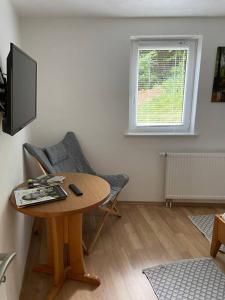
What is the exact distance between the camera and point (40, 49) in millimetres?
2725

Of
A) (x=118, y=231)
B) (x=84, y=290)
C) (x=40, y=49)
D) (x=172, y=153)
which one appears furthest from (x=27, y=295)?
(x=40, y=49)

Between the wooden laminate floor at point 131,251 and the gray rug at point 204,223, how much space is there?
0.19ft

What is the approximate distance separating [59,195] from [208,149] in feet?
6.90

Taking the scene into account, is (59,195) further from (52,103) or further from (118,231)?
(52,103)

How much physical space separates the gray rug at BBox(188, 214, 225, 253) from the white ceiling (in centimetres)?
223

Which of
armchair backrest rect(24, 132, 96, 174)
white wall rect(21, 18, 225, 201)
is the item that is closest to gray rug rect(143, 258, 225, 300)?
white wall rect(21, 18, 225, 201)

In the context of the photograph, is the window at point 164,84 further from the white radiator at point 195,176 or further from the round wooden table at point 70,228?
the round wooden table at point 70,228

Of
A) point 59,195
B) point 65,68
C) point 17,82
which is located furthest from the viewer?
point 65,68

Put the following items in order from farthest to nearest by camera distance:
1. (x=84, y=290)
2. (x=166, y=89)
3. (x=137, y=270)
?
(x=166, y=89) < (x=137, y=270) < (x=84, y=290)

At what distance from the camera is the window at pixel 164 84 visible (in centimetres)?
287

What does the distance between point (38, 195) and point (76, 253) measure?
22.3 inches

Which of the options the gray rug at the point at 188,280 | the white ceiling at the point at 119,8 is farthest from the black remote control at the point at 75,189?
the white ceiling at the point at 119,8

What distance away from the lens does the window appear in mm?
2867

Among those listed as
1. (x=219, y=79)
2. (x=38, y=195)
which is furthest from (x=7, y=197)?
(x=219, y=79)
